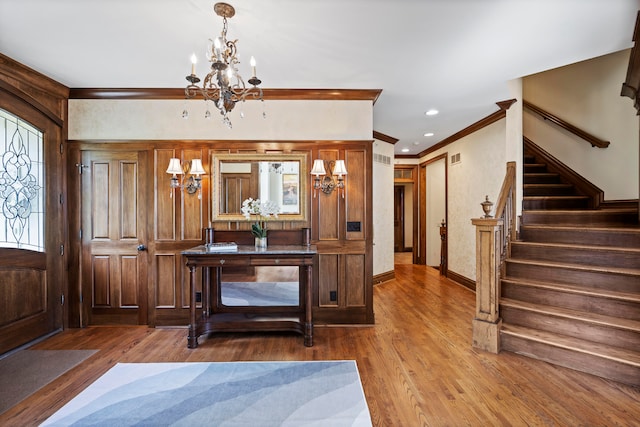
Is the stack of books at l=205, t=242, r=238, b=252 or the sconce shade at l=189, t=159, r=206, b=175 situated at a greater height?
the sconce shade at l=189, t=159, r=206, b=175

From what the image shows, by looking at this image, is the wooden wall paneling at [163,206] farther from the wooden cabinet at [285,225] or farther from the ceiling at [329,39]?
the ceiling at [329,39]

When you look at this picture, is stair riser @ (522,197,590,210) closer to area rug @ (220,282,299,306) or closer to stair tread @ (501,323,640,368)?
stair tread @ (501,323,640,368)

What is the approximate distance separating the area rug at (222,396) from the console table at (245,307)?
462 mm

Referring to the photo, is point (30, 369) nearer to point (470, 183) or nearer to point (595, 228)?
point (595, 228)

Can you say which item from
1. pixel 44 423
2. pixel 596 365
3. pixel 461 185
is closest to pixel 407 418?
pixel 596 365

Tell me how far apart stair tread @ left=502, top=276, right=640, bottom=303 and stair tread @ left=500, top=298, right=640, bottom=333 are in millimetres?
172

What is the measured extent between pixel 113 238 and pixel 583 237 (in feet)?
17.2

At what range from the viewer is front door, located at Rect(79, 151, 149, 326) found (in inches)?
136

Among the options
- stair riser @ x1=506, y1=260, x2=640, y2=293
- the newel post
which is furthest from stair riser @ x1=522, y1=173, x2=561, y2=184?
the newel post

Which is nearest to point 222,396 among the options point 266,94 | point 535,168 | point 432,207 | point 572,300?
point 266,94

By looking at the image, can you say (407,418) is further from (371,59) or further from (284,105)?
(284,105)

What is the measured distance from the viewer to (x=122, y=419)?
6.28ft

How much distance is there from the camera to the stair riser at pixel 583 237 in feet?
9.73

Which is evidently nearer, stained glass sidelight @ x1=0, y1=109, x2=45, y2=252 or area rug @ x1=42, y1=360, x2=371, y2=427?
area rug @ x1=42, y1=360, x2=371, y2=427
